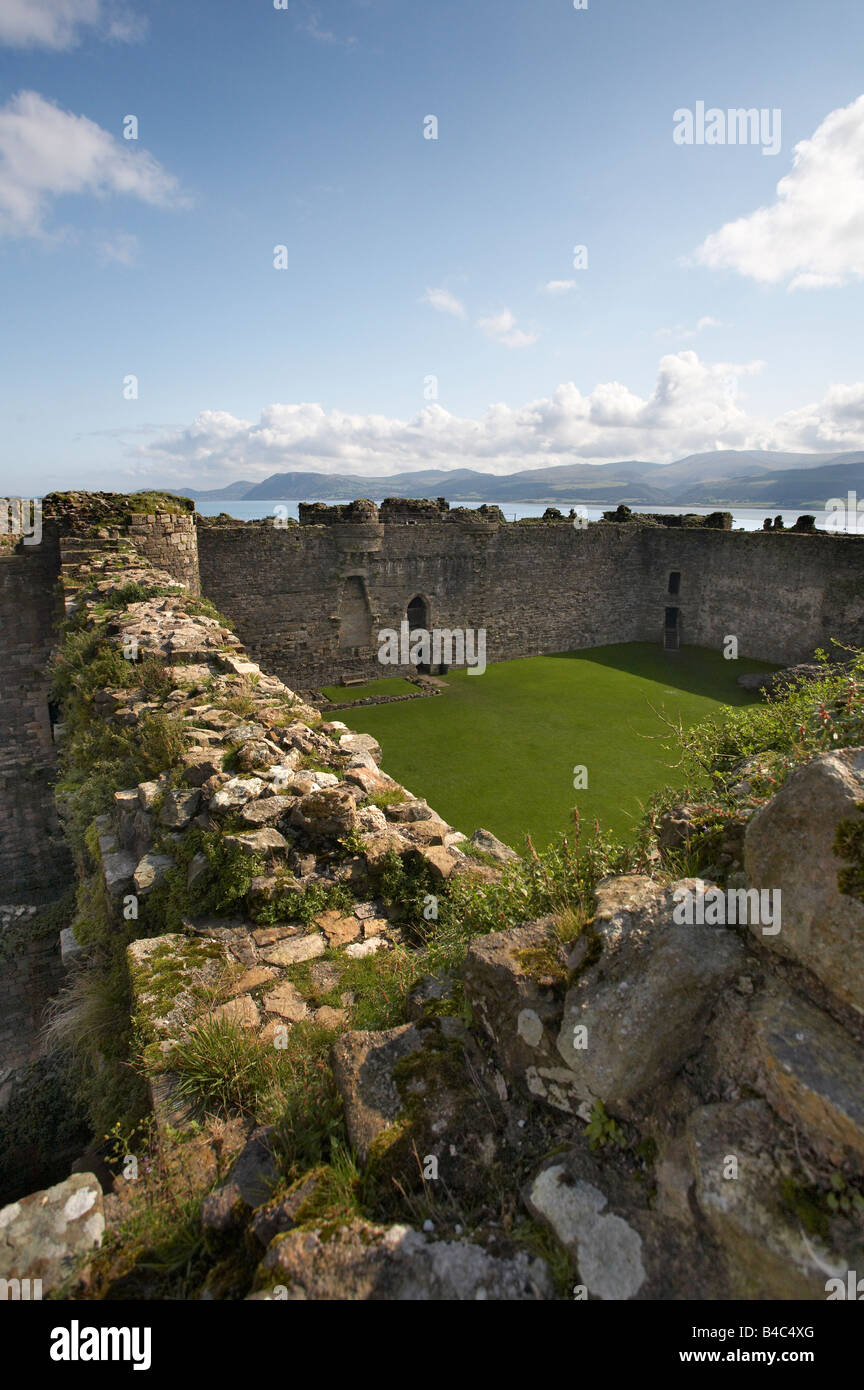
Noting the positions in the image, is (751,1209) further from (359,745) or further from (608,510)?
(608,510)

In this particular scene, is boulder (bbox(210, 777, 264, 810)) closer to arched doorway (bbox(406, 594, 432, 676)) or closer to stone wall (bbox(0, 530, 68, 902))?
stone wall (bbox(0, 530, 68, 902))

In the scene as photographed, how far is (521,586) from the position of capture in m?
25.2

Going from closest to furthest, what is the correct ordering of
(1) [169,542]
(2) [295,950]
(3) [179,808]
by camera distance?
(2) [295,950], (3) [179,808], (1) [169,542]

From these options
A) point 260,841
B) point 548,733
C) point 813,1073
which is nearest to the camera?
point 813,1073

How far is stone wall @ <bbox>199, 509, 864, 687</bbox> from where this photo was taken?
20.4 m

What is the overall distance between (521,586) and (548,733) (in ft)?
31.1

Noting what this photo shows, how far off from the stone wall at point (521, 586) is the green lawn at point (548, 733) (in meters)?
1.46

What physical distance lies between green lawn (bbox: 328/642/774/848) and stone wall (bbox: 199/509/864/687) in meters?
1.46

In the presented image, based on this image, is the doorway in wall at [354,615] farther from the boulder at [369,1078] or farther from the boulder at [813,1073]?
the boulder at [813,1073]

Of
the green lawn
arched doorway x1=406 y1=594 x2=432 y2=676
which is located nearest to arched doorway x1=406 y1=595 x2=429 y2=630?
arched doorway x1=406 y1=594 x2=432 y2=676

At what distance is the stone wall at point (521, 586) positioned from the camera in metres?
20.4

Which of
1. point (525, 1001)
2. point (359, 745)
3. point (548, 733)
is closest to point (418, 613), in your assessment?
point (548, 733)

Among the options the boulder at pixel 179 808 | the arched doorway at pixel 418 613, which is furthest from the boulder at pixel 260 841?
the arched doorway at pixel 418 613
